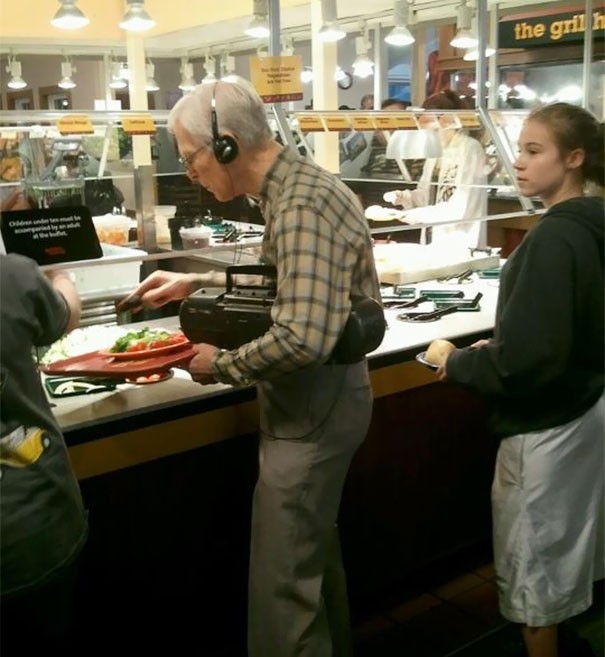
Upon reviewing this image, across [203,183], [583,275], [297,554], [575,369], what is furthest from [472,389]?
[203,183]

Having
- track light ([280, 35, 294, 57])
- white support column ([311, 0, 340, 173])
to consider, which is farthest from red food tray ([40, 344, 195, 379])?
track light ([280, 35, 294, 57])

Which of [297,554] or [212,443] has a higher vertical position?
[212,443]

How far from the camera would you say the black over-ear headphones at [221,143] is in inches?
71.3

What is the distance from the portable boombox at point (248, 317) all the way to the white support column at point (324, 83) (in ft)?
16.7

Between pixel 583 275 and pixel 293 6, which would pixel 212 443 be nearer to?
pixel 583 275

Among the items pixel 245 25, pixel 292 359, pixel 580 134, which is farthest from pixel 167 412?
pixel 245 25

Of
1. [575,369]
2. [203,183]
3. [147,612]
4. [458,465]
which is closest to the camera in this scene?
[203,183]

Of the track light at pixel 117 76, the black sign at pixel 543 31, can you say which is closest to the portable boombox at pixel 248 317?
the black sign at pixel 543 31

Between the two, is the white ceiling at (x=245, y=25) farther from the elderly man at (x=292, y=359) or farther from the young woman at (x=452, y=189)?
the elderly man at (x=292, y=359)

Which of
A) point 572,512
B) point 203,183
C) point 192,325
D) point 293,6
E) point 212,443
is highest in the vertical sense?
point 293,6

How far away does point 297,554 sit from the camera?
6.42ft

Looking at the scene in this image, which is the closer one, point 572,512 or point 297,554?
point 297,554

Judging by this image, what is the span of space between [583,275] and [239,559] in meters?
1.24

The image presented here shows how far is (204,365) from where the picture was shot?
6.26 feet
